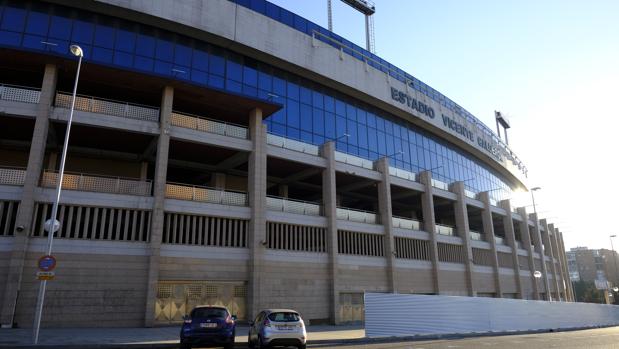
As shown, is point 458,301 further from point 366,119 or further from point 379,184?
point 366,119

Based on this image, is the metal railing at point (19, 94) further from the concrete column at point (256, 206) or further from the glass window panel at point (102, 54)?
the concrete column at point (256, 206)

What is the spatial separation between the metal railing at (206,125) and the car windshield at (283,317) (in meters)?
14.3

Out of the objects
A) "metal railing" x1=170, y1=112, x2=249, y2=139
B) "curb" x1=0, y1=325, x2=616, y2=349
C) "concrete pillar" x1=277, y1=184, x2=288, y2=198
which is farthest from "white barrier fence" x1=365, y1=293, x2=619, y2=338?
"concrete pillar" x1=277, y1=184, x2=288, y2=198

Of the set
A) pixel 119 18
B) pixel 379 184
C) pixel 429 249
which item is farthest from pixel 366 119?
pixel 119 18

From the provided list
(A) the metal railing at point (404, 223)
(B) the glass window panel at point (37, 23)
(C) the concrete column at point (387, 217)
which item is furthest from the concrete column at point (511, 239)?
(B) the glass window panel at point (37, 23)

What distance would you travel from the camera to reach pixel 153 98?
26.9 m

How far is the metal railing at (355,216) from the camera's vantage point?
1244 inches

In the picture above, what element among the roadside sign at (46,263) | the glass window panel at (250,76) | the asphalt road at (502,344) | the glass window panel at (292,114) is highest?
the glass window panel at (250,76)

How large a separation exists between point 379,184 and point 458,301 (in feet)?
45.0

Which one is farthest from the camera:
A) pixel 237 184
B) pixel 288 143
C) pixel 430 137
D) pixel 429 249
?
pixel 430 137

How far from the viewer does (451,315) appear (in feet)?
73.0

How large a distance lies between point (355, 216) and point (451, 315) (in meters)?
11.7

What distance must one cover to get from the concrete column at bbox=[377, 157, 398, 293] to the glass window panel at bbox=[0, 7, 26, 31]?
25524 mm

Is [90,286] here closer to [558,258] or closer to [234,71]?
[234,71]
